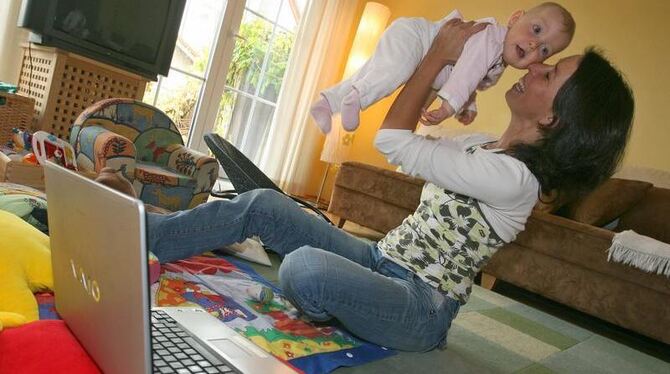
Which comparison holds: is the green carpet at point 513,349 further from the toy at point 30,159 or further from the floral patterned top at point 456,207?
the toy at point 30,159

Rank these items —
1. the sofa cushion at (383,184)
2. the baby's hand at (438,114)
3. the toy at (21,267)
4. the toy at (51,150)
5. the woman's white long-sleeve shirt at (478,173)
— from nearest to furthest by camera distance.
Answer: the toy at (21,267)
the woman's white long-sleeve shirt at (478,173)
the baby's hand at (438,114)
the toy at (51,150)
the sofa cushion at (383,184)

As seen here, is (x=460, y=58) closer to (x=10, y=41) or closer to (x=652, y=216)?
(x=652, y=216)

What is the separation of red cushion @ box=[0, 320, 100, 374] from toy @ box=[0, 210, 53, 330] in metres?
0.16

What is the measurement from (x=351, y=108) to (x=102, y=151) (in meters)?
1.30

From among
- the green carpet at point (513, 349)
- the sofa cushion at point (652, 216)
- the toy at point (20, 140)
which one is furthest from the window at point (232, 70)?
the sofa cushion at point (652, 216)

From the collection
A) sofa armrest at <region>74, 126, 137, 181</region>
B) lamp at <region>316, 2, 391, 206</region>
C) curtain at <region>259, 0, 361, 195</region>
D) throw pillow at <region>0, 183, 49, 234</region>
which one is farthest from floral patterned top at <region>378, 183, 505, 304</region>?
curtain at <region>259, 0, 361, 195</region>

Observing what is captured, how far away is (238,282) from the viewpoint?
1.45 meters

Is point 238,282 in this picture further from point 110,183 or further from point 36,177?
point 36,177

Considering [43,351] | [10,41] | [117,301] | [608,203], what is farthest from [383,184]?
[117,301]

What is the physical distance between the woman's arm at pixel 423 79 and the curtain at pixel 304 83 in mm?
3202

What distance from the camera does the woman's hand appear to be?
48.3 inches

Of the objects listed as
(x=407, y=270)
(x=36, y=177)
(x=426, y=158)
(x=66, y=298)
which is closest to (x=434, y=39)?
(x=426, y=158)

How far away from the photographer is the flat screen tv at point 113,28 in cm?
249

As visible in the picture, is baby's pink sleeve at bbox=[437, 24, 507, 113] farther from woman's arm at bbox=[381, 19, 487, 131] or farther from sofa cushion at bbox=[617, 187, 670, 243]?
sofa cushion at bbox=[617, 187, 670, 243]
